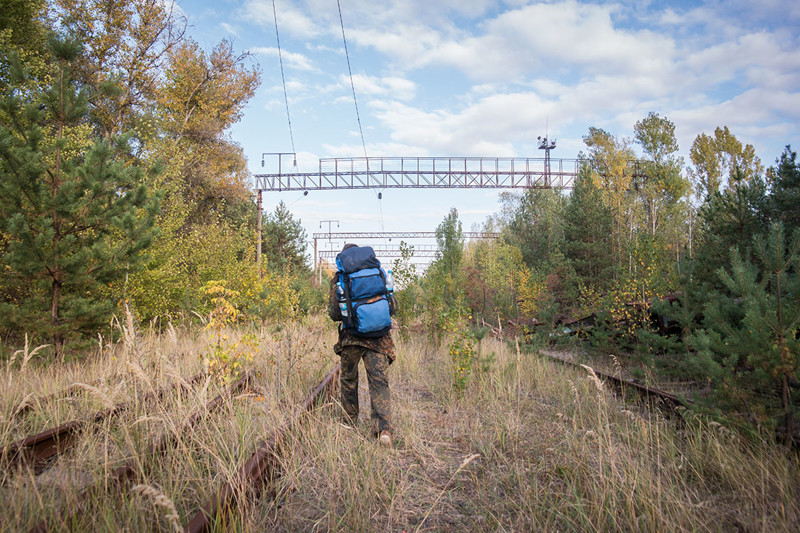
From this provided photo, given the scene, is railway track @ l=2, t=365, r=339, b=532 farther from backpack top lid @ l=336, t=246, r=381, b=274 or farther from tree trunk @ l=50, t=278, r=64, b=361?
tree trunk @ l=50, t=278, r=64, b=361

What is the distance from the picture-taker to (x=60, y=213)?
686cm

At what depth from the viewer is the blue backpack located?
4.50m

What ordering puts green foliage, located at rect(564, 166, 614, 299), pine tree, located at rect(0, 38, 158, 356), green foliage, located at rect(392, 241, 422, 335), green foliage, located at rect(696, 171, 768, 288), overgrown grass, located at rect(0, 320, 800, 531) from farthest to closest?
green foliage, located at rect(564, 166, 614, 299), green foliage, located at rect(392, 241, 422, 335), green foliage, located at rect(696, 171, 768, 288), pine tree, located at rect(0, 38, 158, 356), overgrown grass, located at rect(0, 320, 800, 531)

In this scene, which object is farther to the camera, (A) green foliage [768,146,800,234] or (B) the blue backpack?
(A) green foliage [768,146,800,234]

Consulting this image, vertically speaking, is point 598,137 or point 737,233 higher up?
point 598,137

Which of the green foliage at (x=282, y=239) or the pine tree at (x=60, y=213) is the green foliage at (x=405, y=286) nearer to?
the pine tree at (x=60, y=213)

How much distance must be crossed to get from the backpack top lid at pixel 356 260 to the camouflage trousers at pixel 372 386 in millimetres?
850

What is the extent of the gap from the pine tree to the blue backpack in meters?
4.66

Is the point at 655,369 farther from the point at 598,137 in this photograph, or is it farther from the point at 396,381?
the point at 598,137

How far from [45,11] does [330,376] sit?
1839cm

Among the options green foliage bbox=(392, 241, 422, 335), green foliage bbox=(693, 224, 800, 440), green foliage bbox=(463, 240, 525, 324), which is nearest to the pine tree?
green foliage bbox=(392, 241, 422, 335)

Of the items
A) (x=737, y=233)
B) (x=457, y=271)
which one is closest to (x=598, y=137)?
(x=457, y=271)

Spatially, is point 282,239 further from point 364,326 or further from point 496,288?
point 364,326

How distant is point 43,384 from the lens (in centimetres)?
568
